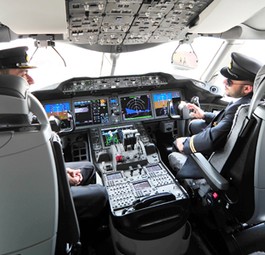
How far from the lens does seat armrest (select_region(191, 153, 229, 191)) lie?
150cm

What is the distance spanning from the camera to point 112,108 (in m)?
2.61

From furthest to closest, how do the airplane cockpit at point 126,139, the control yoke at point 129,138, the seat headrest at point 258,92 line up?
1. the control yoke at point 129,138
2. the seat headrest at point 258,92
3. the airplane cockpit at point 126,139

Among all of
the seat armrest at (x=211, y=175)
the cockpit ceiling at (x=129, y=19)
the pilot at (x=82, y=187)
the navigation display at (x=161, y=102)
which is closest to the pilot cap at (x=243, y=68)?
the cockpit ceiling at (x=129, y=19)

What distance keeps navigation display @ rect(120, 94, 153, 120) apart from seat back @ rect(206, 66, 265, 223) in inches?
46.9

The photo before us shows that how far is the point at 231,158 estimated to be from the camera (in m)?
1.52

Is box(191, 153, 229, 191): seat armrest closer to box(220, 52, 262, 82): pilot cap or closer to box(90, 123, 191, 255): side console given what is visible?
box(90, 123, 191, 255): side console

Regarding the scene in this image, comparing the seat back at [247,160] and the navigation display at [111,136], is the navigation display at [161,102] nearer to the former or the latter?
the navigation display at [111,136]

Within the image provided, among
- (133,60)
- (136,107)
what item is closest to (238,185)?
(136,107)

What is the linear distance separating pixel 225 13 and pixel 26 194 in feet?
5.29

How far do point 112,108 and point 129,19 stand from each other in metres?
1.08

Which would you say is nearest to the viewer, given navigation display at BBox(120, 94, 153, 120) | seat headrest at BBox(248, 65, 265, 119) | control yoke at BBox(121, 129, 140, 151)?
seat headrest at BBox(248, 65, 265, 119)

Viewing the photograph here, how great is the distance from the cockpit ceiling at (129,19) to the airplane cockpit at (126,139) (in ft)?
0.04

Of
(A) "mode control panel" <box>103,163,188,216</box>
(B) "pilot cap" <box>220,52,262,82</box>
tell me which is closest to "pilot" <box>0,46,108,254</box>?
(A) "mode control panel" <box>103,163,188,216</box>

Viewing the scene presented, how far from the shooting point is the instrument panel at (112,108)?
2.49 metres
